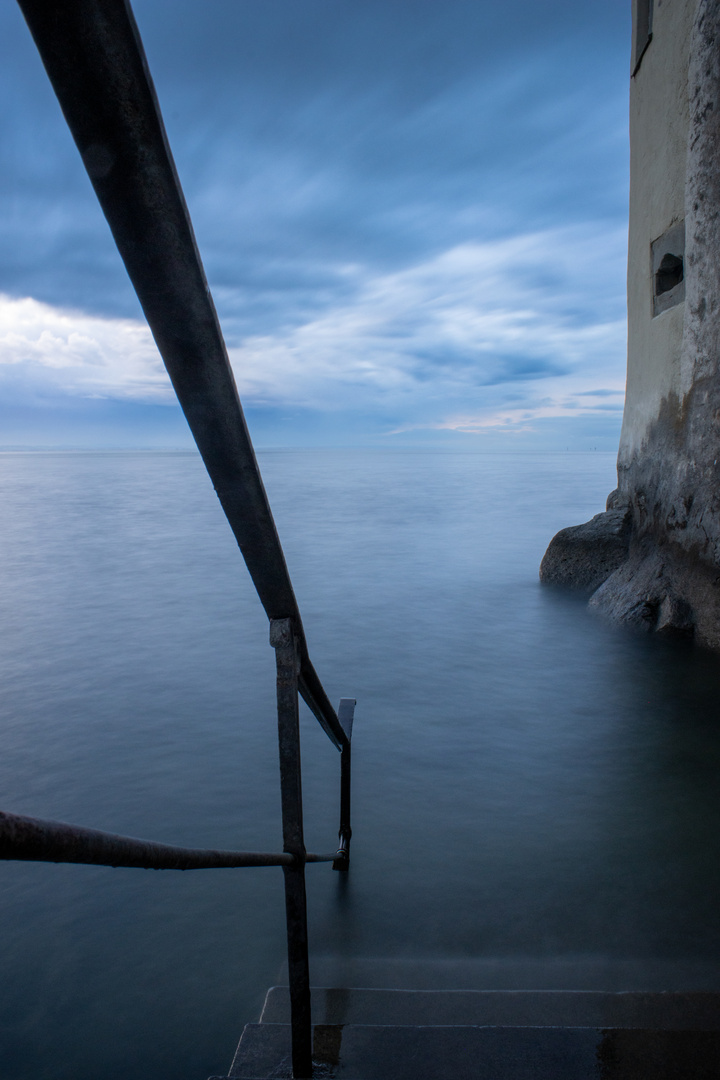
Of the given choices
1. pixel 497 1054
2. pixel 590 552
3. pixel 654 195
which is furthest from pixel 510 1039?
pixel 654 195

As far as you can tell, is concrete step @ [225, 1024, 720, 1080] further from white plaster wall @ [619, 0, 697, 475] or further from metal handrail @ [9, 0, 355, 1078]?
white plaster wall @ [619, 0, 697, 475]

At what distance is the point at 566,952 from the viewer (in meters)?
2.36

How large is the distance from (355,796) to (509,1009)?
1.83 m

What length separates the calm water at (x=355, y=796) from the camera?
7.81 ft

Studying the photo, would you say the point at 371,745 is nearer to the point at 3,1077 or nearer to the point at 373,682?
the point at 373,682

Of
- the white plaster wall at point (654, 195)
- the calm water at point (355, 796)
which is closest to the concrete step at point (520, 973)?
the calm water at point (355, 796)

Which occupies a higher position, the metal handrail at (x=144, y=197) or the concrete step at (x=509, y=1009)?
the metal handrail at (x=144, y=197)

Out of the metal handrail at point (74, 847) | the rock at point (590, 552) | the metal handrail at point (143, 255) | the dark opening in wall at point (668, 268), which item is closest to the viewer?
the metal handrail at point (74, 847)

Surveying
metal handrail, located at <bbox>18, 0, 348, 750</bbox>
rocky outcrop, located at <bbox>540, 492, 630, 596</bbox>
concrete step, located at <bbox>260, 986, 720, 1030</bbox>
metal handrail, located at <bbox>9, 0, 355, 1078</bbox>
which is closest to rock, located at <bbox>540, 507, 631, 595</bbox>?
rocky outcrop, located at <bbox>540, 492, 630, 596</bbox>

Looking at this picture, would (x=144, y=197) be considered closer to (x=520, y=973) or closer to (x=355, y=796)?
(x=520, y=973)

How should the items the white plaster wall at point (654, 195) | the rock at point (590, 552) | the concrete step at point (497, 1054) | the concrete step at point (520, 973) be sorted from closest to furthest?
the concrete step at point (497, 1054)
the concrete step at point (520, 973)
the white plaster wall at point (654, 195)
the rock at point (590, 552)

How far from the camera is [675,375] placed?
608cm

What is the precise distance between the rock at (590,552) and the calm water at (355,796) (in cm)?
43

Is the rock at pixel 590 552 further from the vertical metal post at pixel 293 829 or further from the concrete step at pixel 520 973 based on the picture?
the vertical metal post at pixel 293 829
